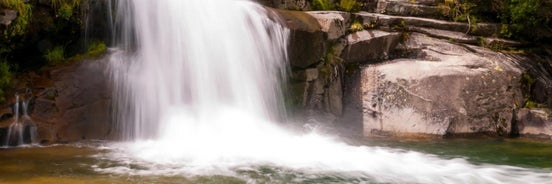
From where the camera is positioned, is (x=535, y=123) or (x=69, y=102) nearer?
(x=69, y=102)

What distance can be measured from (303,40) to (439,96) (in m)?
2.92

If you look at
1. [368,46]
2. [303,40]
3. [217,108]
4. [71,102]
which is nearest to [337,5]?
[368,46]

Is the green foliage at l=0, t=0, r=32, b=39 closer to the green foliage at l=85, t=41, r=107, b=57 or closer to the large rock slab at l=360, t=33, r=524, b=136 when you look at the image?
the green foliage at l=85, t=41, r=107, b=57

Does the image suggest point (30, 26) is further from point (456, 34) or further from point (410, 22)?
point (456, 34)

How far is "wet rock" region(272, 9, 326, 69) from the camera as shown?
9.62m

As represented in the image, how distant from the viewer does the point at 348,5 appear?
11672 millimetres

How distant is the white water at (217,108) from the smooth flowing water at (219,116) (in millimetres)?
16

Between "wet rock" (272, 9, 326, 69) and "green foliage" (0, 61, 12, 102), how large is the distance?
4728 millimetres

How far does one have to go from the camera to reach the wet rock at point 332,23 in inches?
401

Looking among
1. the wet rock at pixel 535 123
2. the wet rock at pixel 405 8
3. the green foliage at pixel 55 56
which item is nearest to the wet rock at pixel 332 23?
the wet rock at pixel 405 8

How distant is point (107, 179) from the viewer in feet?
17.4

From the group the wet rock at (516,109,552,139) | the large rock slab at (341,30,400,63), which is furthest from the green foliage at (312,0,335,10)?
the wet rock at (516,109,552,139)

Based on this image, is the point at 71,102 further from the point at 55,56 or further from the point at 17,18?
the point at 17,18

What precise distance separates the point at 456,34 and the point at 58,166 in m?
9.18
